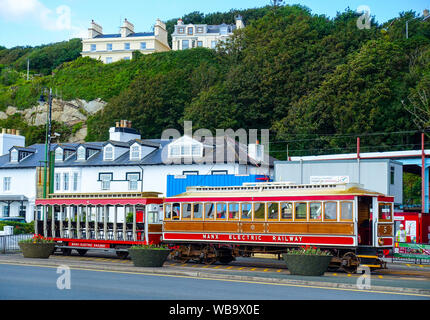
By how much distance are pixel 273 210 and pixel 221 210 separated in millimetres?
2577

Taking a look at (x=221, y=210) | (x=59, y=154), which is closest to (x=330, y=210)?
(x=221, y=210)

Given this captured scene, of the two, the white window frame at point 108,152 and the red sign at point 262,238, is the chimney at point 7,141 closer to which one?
the white window frame at point 108,152

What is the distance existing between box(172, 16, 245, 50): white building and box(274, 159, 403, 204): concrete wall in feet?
240

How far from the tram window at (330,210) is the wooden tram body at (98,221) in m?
8.71

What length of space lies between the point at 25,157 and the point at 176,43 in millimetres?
62433

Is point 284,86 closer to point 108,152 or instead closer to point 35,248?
point 108,152

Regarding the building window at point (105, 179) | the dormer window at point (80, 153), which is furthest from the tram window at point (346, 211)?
the dormer window at point (80, 153)

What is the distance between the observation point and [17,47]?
437ft

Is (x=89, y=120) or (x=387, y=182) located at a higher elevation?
(x=89, y=120)

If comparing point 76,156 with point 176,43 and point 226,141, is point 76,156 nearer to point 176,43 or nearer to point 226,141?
point 226,141

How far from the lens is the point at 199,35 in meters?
108

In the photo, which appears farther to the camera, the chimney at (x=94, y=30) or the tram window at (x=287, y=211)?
the chimney at (x=94, y=30)

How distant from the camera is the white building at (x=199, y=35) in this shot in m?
107
